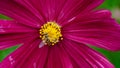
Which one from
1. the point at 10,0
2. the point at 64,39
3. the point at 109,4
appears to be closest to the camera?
the point at 10,0

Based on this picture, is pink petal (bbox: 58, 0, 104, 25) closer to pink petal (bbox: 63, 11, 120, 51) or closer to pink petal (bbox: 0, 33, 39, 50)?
pink petal (bbox: 63, 11, 120, 51)

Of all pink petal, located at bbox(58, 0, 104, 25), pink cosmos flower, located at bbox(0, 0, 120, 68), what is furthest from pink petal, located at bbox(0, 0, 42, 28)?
pink petal, located at bbox(58, 0, 104, 25)

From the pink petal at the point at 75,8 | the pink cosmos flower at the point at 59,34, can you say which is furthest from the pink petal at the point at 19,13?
the pink petal at the point at 75,8

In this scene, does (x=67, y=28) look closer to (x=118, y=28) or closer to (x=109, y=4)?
(x=118, y=28)

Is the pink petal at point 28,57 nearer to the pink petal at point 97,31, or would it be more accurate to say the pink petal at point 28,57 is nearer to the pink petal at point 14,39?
the pink petal at point 14,39

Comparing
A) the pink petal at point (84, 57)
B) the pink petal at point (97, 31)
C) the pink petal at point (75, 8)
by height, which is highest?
the pink petal at point (75, 8)

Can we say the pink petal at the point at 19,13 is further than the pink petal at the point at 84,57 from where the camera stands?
No

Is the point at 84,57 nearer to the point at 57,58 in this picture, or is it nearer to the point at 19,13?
the point at 57,58

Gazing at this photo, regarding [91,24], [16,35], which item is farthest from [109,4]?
[16,35]
